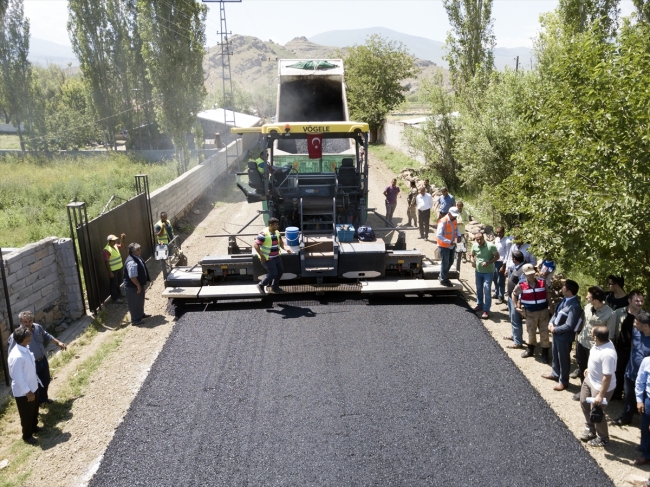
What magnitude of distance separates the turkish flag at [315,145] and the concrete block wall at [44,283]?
469 cm

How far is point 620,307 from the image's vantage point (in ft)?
20.6

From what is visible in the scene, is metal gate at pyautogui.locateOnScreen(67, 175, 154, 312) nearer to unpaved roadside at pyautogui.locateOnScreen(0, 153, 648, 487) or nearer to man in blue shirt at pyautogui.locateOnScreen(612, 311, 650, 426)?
unpaved roadside at pyautogui.locateOnScreen(0, 153, 648, 487)

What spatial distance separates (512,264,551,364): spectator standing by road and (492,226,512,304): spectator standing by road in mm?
1812

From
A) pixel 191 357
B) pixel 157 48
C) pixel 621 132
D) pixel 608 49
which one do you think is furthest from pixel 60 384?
pixel 157 48

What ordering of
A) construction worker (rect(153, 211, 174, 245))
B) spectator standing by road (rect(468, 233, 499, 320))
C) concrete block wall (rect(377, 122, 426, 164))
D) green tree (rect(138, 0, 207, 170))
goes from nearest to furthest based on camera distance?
spectator standing by road (rect(468, 233, 499, 320))
construction worker (rect(153, 211, 174, 245))
green tree (rect(138, 0, 207, 170))
concrete block wall (rect(377, 122, 426, 164))

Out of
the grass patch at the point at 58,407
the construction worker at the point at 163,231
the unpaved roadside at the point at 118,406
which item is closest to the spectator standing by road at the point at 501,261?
the unpaved roadside at the point at 118,406

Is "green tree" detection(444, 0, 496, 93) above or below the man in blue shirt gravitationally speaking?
above

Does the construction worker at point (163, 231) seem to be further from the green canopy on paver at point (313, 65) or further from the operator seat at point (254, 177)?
the green canopy on paver at point (313, 65)

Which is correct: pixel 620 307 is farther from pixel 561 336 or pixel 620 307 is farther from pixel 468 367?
pixel 468 367

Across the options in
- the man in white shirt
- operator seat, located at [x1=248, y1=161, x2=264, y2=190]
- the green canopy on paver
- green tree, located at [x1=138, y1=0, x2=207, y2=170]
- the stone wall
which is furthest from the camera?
green tree, located at [x1=138, y1=0, x2=207, y2=170]

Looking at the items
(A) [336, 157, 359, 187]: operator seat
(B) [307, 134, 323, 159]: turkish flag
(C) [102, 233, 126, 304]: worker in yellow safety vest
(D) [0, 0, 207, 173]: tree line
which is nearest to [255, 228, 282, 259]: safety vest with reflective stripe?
(B) [307, 134, 323, 159]: turkish flag

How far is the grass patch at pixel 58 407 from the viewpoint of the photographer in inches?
220

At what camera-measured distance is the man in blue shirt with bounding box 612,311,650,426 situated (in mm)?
5539

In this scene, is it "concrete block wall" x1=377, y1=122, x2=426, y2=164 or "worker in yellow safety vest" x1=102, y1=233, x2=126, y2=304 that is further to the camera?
"concrete block wall" x1=377, y1=122, x2=426, y2=164
